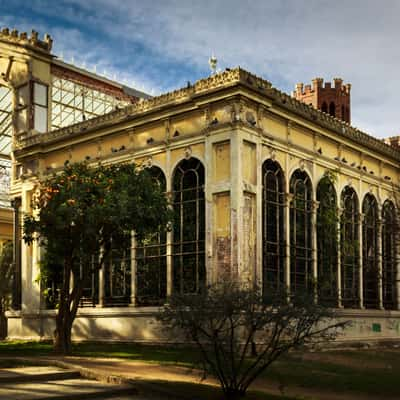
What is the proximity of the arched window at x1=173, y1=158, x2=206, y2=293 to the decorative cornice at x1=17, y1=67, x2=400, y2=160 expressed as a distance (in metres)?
2.79

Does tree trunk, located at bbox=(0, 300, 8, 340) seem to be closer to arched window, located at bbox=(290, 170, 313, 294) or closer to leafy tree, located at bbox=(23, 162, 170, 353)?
leafy tree, located at bbox=(23, 162, 170, 353)

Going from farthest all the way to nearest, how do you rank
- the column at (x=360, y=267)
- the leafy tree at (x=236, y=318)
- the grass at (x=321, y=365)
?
the column at (x=360, y=267) < the grass at (x=321, y=365) < the leafy tree at (x=236, y=318)

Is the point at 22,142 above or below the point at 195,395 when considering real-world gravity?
above

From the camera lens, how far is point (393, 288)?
110ft

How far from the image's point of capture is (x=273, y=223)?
25.6m

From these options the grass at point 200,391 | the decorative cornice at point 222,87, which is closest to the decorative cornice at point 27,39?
the decorative cornice at point 222,87

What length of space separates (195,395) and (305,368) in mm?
6382

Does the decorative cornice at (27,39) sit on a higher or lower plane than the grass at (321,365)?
higher

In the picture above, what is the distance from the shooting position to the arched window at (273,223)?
82.4ft

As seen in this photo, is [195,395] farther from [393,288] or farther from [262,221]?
[393,288]

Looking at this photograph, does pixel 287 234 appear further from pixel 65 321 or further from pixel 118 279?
pixel 65 321

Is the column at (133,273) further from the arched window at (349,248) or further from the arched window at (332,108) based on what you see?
the arched window at (332,108)

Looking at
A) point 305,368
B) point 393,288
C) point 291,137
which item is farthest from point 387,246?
point 305,368

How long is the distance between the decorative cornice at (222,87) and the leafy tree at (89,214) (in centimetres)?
430
